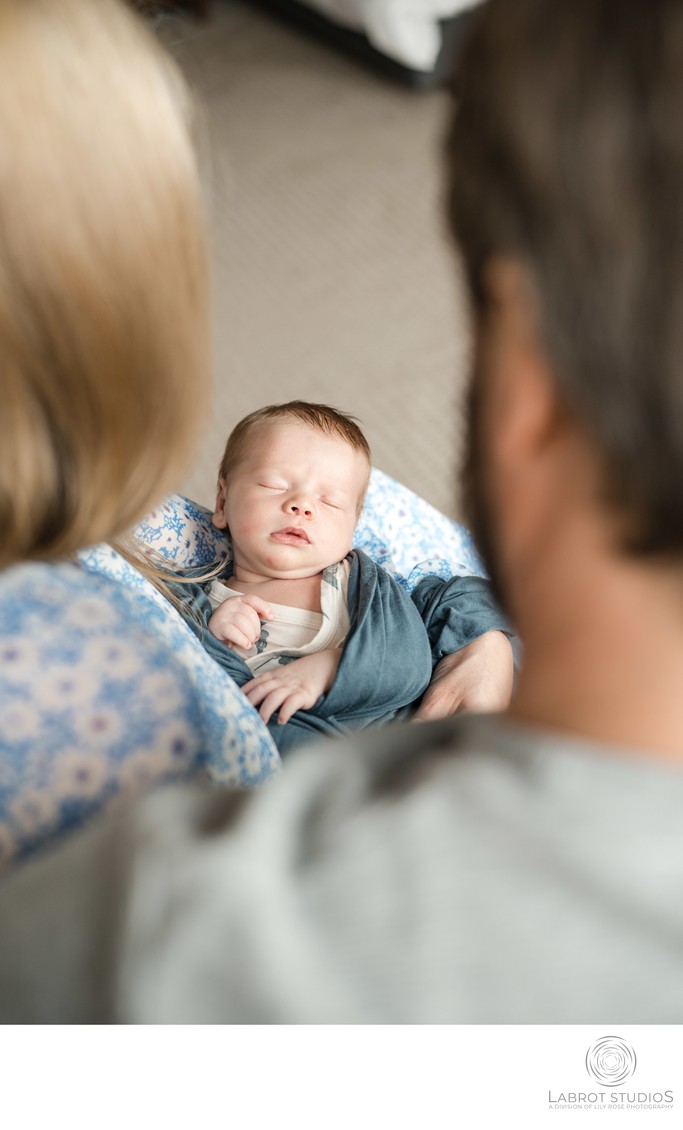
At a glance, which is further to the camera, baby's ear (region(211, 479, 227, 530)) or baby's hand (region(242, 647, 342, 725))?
baby's ear (region(211, 479, 227, 530))

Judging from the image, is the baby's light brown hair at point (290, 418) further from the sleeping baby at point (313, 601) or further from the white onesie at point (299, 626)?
the white onesie at point (299, 626)

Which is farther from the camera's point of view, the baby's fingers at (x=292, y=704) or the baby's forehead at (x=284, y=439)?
the baby's forehead at (x=284, y=439)

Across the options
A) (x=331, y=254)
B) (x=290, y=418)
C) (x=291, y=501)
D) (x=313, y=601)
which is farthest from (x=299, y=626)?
(x=331, y=254)

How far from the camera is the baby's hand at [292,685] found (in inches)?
42.8

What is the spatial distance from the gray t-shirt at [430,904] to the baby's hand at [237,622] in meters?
0.73

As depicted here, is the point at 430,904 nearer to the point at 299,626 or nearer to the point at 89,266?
the point at 89,266

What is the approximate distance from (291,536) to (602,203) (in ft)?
2.82

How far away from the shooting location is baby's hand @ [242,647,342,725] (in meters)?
1.09

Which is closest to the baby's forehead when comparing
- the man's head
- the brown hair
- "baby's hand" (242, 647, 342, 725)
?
the man's head

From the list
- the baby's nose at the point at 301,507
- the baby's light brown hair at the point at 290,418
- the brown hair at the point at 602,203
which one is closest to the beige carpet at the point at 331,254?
the baby's light brown hair at the point at 290,418

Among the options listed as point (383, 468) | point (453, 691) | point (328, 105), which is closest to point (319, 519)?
point (453, 691)

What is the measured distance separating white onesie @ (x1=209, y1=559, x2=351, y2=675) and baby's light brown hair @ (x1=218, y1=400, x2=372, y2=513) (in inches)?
4.5
